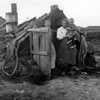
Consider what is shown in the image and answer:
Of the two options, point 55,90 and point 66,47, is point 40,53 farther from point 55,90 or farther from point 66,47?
point 55,90

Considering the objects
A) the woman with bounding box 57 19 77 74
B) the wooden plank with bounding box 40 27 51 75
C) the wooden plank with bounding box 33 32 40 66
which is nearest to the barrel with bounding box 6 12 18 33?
the wooden plank with bounding box 33 32 40 66

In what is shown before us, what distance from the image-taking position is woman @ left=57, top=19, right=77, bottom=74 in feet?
32.1

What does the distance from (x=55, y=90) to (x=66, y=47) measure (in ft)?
7.84

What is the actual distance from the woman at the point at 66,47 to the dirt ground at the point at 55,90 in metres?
0.81

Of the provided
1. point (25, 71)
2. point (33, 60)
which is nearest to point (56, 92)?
point (25, 71)

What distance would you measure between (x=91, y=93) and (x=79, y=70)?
2769 mm

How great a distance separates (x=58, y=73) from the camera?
1000 centimetres

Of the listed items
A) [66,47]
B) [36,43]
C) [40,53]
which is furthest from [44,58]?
[66,47]

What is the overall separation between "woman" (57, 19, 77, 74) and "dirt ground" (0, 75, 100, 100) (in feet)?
2.67

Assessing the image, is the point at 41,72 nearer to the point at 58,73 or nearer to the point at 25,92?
the point at 58,73

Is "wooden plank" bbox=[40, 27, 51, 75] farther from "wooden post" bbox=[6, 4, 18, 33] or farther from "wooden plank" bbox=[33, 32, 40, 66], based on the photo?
"wooden post" bbox=[6, 4, 18, 33]

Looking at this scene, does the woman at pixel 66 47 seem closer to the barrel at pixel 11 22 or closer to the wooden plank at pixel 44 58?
the wooden plank at pixel 44 58

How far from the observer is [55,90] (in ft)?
26.3

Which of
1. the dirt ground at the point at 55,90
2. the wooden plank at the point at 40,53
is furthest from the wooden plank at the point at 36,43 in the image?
the dirt ground at the point at 55,90
